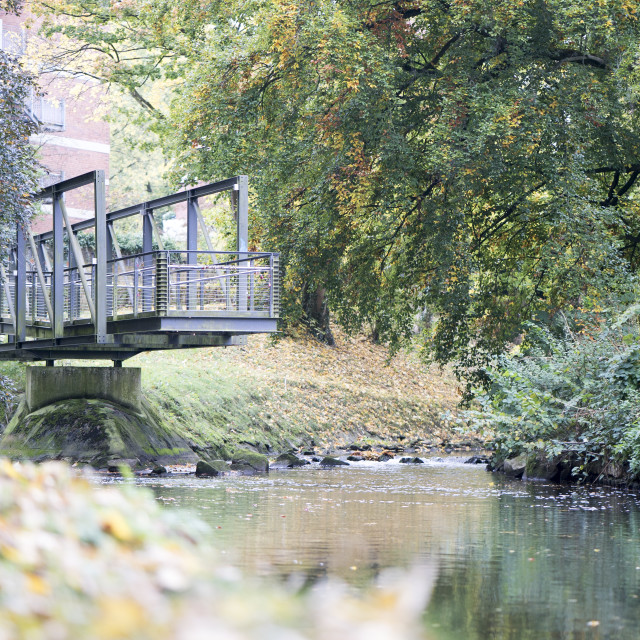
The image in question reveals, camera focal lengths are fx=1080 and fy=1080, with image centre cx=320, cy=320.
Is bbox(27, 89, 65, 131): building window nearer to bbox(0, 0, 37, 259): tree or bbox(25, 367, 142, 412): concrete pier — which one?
bbox(25, 367, 142, 412): concrete pier

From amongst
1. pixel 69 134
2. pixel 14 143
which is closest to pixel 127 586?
pixel 14 143

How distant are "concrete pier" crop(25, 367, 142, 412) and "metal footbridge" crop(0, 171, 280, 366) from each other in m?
0.57

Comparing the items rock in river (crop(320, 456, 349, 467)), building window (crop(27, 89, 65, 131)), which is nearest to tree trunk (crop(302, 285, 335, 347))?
building window (crop(27, 89, 65, 131))

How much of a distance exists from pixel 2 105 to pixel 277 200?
676cm


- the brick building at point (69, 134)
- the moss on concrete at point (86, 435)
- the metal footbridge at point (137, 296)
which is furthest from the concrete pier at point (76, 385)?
the brick building at point (69, 134)

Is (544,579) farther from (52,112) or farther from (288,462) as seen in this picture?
(52,112)

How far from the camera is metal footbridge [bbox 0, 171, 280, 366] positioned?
20125 mm

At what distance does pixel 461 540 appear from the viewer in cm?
1155

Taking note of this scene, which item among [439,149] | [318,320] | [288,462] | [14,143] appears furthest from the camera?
[318,320]

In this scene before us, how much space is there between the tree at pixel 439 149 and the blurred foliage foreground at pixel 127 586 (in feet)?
51.5

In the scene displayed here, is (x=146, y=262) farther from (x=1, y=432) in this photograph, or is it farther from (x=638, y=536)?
(x=638, y=536)

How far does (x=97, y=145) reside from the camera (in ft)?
169

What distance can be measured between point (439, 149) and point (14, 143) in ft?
25.1

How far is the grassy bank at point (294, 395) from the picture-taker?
28.9m
